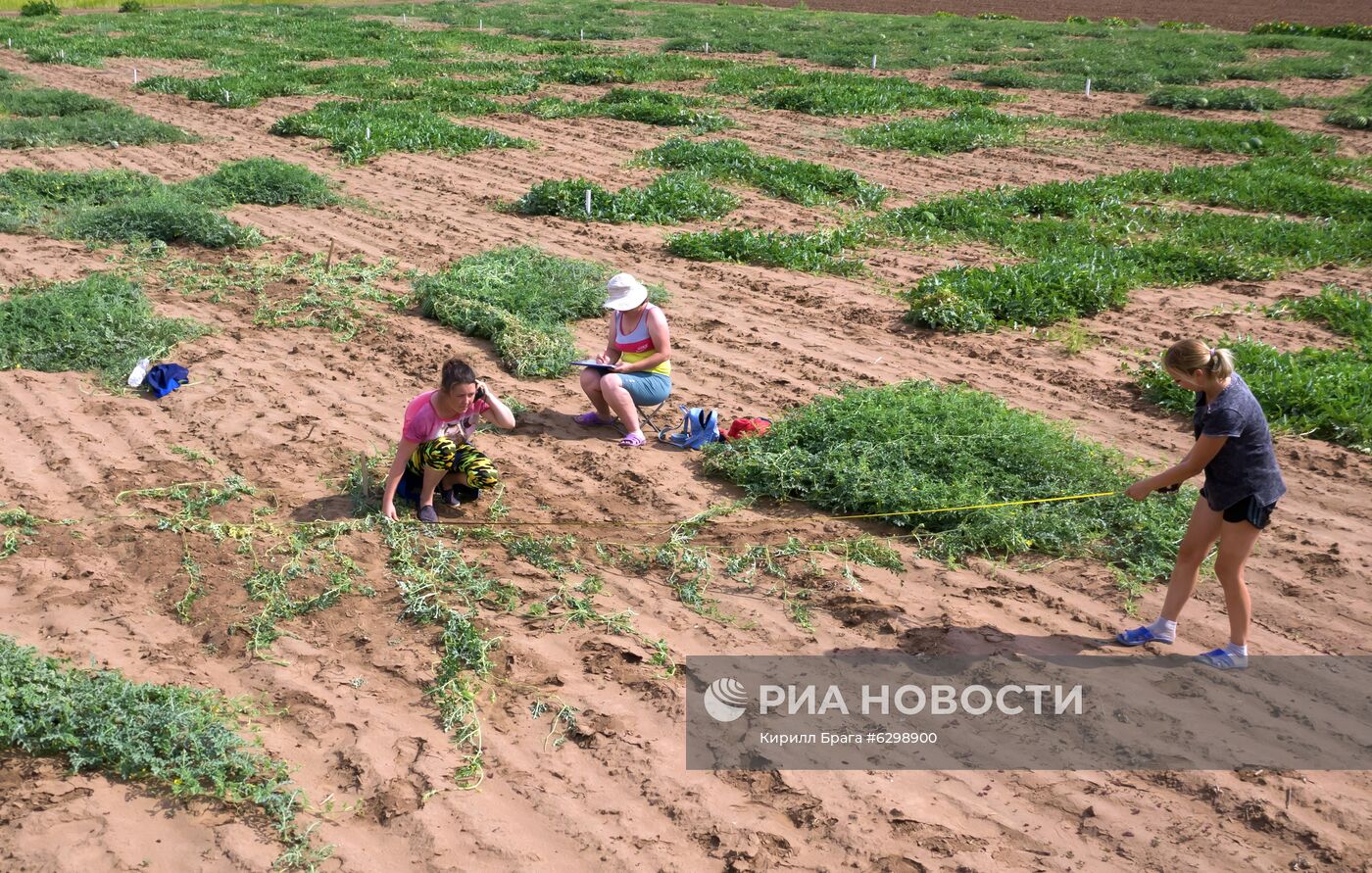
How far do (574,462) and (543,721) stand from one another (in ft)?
8.02

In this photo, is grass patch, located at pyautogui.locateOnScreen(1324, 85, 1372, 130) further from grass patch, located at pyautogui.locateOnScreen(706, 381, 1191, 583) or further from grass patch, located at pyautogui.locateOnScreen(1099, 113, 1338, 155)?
grass patch, located at pyautogui.locateOnScreen(706, 381, 1191, 583)

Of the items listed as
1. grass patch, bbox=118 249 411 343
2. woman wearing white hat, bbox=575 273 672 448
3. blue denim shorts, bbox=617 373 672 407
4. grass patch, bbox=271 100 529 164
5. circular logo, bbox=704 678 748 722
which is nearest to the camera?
circular logo, bbox=704 678 748 722

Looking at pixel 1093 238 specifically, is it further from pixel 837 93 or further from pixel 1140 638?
pixel 837 93

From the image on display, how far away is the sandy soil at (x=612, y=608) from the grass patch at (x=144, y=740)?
0.29 feet

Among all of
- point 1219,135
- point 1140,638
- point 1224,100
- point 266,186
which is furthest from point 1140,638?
point 1224,100

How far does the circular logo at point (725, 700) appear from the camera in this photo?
460cm

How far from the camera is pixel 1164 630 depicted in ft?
16.5

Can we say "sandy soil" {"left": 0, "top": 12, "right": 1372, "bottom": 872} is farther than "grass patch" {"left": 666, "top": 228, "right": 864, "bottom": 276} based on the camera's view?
No

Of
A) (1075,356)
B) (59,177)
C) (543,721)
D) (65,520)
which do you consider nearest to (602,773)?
(543,721)

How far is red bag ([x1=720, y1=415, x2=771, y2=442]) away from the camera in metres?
6.86

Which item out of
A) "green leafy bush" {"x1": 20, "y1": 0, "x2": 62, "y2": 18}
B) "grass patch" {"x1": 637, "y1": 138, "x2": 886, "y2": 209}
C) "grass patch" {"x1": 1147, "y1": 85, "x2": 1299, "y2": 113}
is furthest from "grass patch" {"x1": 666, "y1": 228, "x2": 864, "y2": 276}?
"green leafy bush" {"x1": 20, "y1": 0, "x2": 62, "y2": 18}

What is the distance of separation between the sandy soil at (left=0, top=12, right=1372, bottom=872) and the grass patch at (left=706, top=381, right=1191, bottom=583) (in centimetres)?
21

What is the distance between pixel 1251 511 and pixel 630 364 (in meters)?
3.69

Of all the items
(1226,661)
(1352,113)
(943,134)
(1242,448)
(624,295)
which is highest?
(1352,113)
